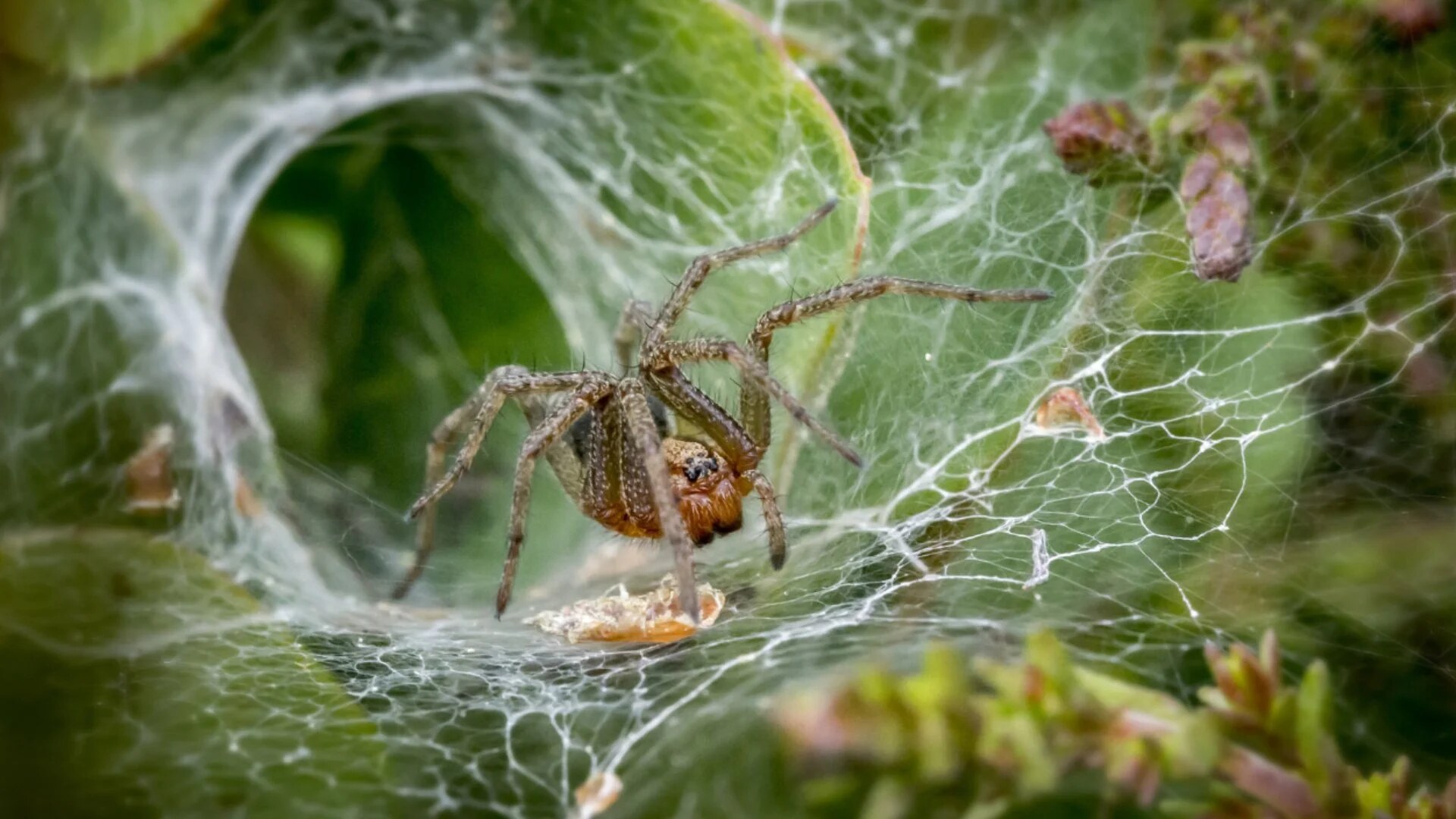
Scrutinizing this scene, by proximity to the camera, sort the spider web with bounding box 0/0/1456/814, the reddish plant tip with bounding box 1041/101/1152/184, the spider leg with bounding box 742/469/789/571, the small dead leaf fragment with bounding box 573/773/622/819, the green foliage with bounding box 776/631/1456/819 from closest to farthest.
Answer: the green foliage with bounding box 776/631/1456/819 < the small dead leaf fragment with bounding box 573/773/622/819 < the spider web with bounding box 0/0/1456/814 < the spider leg with bounding box 742/469/789/571 < the reddish plant tip with bounding box 1041/101/1152/184

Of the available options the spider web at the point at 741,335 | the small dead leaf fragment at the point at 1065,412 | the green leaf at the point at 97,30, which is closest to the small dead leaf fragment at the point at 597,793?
the spider web at the point at 741,335

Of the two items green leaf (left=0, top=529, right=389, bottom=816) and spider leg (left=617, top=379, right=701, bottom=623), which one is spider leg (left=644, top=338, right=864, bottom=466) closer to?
spider leg (left=617, top=379, right=701, bottom=623)

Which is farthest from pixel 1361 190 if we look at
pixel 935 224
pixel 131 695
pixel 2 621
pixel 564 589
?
pixel 2 621

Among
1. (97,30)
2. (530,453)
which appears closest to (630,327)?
(530,453)

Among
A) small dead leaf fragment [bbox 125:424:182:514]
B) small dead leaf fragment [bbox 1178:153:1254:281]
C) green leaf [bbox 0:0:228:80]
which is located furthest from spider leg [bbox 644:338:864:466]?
green leaf [bbox 0:0:228:80]

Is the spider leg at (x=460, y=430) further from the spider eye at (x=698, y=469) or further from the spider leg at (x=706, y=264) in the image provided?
the spider eye at (x=698, y=469)

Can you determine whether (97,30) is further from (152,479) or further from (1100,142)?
(1100,142)
